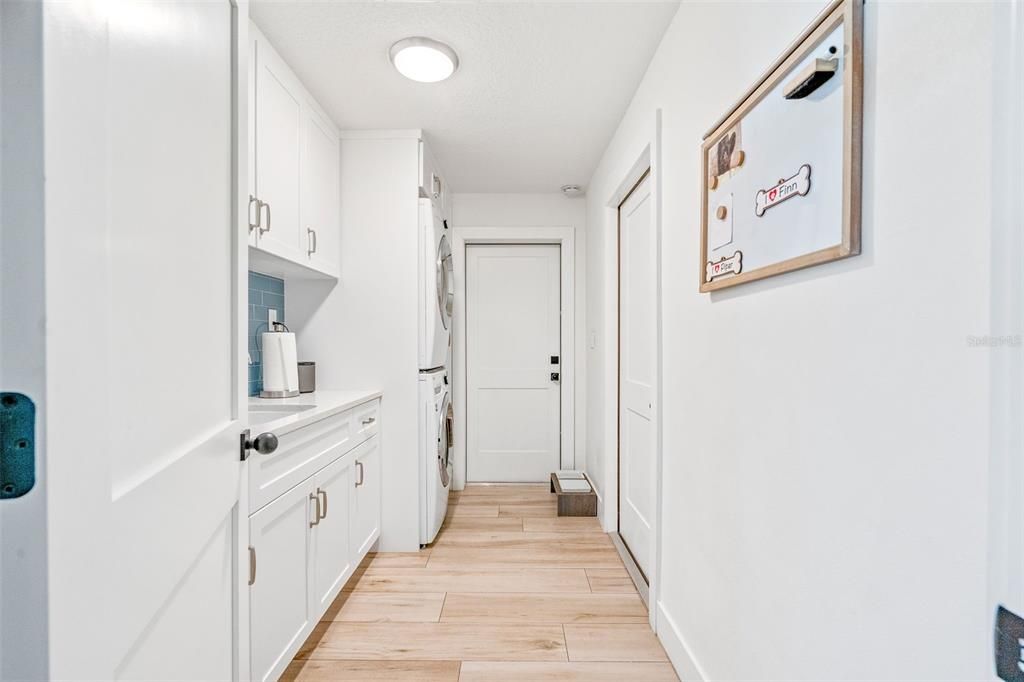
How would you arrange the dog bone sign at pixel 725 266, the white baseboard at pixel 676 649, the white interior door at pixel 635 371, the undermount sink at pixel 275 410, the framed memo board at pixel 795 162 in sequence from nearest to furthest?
the framed memo board at pixel 795 162 < the dog bone sign at pixel 725 266 < the white baseboard at pixel 676 649 < the undermount sink at pixel 275 410 < the white interior door at pixel 635 371

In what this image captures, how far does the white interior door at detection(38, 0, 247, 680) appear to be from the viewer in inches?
17.0

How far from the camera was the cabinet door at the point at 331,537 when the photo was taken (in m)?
1.97

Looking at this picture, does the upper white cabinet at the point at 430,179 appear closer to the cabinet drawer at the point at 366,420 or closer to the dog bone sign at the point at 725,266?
the cabinet drawer at the point at 366,420

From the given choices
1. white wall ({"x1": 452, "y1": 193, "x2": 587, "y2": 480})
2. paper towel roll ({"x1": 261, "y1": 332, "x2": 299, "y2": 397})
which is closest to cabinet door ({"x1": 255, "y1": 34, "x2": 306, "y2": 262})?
paper towel roll ({"x1": 261, "y1": 332, "x2": 299, "y2": 397})

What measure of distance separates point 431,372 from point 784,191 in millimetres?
2248

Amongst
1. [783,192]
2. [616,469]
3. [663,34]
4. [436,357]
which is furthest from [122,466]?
[616,469]

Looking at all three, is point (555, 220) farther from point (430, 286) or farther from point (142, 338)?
point (142, 338)

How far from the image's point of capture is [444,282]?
3.30 metres

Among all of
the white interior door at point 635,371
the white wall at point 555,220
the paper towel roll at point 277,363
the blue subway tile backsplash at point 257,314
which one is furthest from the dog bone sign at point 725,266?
the white wall at point 555,220

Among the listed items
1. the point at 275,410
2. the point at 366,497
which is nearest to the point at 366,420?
the point at 366,497

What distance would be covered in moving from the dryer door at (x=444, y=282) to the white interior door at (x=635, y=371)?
3.65 ft

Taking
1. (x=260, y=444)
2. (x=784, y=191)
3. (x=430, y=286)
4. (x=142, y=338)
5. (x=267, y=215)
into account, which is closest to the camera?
(x=142, y=338)

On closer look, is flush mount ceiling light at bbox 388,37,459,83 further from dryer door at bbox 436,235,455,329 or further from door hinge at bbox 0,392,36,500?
door hinge at bbox 0,392,36,500

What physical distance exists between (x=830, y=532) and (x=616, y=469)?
89.3 inches
